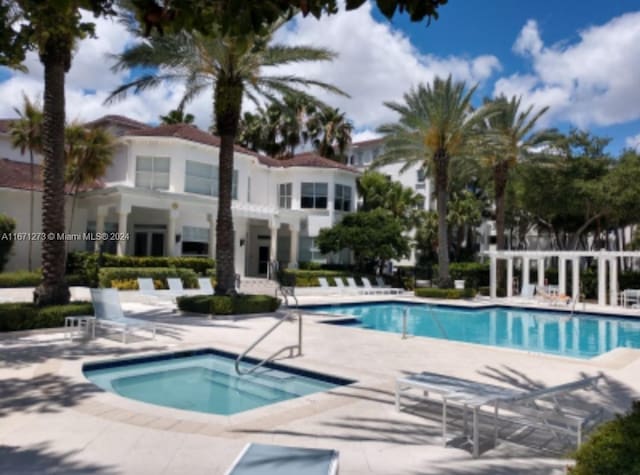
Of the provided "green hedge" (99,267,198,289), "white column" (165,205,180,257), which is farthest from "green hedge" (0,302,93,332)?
"white column" (165,205,180,257)

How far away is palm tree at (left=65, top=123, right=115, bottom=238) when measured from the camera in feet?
84.9

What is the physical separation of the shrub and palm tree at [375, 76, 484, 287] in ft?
58.8

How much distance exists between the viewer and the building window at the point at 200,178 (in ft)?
100

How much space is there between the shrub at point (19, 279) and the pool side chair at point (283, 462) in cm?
2235

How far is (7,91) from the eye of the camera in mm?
26625

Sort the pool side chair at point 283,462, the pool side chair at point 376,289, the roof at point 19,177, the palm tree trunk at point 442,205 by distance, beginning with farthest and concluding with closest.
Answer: the pool side chair at point 376,289, the palm tree trunk at point 442,205, the roof at point 19,177, the pool side chair at point 283,462

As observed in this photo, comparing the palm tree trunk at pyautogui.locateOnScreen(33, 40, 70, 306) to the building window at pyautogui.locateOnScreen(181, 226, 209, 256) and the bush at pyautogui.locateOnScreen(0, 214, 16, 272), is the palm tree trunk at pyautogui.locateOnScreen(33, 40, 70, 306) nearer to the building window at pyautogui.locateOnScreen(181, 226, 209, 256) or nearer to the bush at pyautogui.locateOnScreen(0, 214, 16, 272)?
the bush at pyautogui.locateOnScreen(0, 214, 16, 272)

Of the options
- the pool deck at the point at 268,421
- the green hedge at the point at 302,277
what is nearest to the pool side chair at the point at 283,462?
the pool deck at the point at 268,421

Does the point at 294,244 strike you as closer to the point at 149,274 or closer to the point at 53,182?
the point at 149,274

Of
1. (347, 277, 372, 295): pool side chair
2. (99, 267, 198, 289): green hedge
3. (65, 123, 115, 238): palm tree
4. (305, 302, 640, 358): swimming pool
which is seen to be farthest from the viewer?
(347, 277, 372, 295): pool side chair

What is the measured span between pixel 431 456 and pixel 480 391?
1.14 metres

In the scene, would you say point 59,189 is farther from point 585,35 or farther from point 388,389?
point 585,35

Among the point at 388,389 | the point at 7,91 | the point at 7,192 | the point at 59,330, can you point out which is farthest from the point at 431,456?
the point at 7,91

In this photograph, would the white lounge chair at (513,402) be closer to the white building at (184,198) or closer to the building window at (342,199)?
the white building at (184,198)
